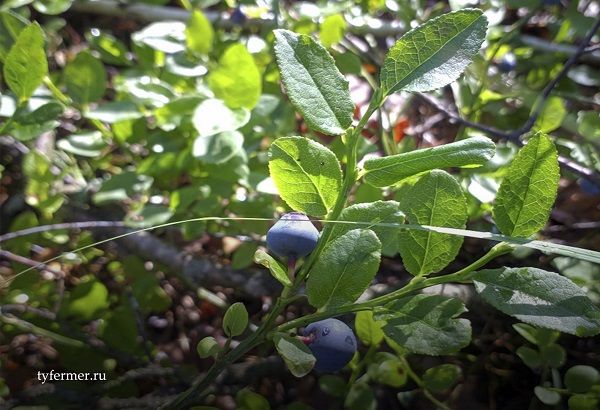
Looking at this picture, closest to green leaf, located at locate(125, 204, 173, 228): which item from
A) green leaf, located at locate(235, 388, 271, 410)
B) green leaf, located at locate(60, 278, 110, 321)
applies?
green leaf, located at locate(60, 278, 110, 321)

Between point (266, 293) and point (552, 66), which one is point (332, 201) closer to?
point (266, 293)

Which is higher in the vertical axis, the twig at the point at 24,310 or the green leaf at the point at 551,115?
the green leaf at the point at 551,115

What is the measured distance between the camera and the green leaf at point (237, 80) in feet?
3.30

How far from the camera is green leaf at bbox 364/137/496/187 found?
586 millimetres

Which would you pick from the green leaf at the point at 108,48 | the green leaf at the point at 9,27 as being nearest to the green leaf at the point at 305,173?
the green leaf at the point at 9,27

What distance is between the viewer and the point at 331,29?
117 centimetres

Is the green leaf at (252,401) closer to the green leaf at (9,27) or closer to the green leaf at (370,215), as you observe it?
the green leaf at (370,215)

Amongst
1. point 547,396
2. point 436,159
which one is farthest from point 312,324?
point 547,396

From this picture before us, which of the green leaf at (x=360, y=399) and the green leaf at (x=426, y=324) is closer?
the green leaf at (x=426, y=324)

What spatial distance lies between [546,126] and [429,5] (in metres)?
0.92

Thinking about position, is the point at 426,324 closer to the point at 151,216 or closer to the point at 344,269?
the point at 344,269

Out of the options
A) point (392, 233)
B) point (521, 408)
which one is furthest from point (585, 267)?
point (392, 233)

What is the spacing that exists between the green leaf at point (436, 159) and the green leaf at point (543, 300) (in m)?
0.12

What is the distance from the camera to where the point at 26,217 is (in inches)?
50.1
